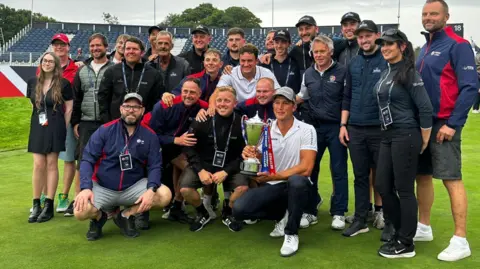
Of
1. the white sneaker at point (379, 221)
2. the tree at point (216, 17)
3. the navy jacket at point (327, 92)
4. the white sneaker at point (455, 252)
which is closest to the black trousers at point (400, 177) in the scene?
the white sneaker at point (455, 252)

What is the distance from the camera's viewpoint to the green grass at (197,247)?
3744mm

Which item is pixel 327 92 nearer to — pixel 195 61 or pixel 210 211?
pixel 210 211

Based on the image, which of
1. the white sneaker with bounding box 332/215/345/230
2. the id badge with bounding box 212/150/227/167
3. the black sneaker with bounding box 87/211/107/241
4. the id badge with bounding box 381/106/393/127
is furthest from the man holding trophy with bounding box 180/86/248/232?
the id badge with bounding box 381/106/393/127

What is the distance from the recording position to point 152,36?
249 inches

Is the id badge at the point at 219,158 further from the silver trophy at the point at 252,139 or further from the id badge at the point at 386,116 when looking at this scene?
the id badge at the point at 386,116

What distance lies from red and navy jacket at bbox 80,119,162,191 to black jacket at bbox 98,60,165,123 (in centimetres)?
44

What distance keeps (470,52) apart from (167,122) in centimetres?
295

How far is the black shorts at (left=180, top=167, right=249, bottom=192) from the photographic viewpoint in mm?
4723

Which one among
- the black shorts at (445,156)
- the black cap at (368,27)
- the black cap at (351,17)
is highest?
the black cap at (351,17)

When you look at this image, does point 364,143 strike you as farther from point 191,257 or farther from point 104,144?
point 104,144

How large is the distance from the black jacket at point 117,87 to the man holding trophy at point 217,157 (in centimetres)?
73

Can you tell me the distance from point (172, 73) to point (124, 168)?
1.48m

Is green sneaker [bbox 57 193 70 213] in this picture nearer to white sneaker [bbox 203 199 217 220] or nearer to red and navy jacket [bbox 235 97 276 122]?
white sneaker [bbox 203 199 217 220]

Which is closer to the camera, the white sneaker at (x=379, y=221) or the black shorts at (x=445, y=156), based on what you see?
the black shorts at (x=445, y=156)
